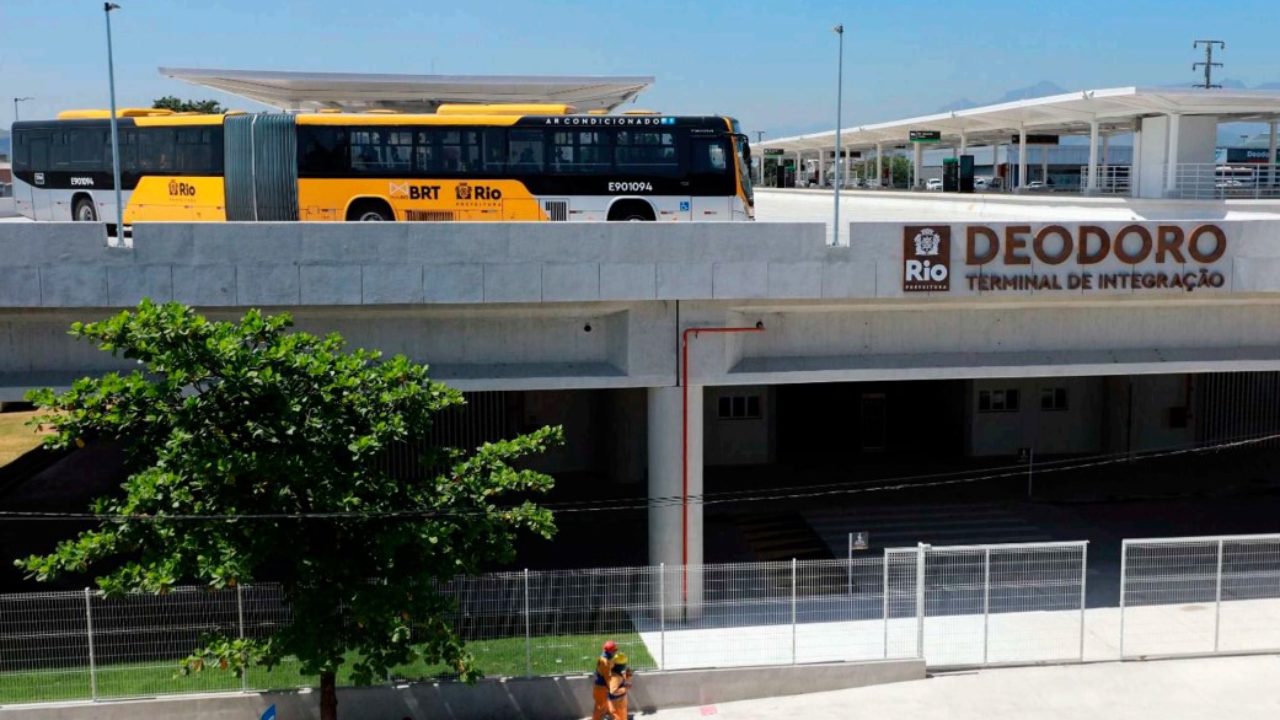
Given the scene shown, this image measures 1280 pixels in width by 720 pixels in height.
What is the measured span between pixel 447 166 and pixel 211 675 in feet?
39.9

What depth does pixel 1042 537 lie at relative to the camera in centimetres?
2484

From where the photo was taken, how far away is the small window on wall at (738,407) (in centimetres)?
3178

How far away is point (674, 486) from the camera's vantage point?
19.4 metres

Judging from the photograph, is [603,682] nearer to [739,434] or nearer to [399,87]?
[739,434]

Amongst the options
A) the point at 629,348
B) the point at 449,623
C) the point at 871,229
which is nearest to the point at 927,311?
the point at 871,229

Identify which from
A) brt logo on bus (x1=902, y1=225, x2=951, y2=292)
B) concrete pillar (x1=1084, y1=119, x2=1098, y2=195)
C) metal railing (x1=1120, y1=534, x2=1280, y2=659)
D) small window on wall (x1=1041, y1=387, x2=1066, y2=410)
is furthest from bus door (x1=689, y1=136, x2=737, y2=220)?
concrete pillar (x1=1084, y1=119, x2=1098, y2=195)

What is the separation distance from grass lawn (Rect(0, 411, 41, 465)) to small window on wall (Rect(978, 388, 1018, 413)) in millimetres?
26743

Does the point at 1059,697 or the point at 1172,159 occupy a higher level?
the point at 1172,159

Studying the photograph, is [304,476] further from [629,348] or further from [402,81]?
[402,81]

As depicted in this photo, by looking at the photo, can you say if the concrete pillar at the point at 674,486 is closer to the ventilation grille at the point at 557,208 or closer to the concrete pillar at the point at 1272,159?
the ventilation grille at the point at 557,208

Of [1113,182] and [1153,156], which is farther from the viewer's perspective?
[1113,182]

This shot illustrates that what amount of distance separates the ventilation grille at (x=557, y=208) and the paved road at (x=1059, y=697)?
471 inches

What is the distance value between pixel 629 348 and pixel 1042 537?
11235 millimetres

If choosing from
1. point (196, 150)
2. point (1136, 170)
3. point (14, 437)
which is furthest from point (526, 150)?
point (14, 437)
